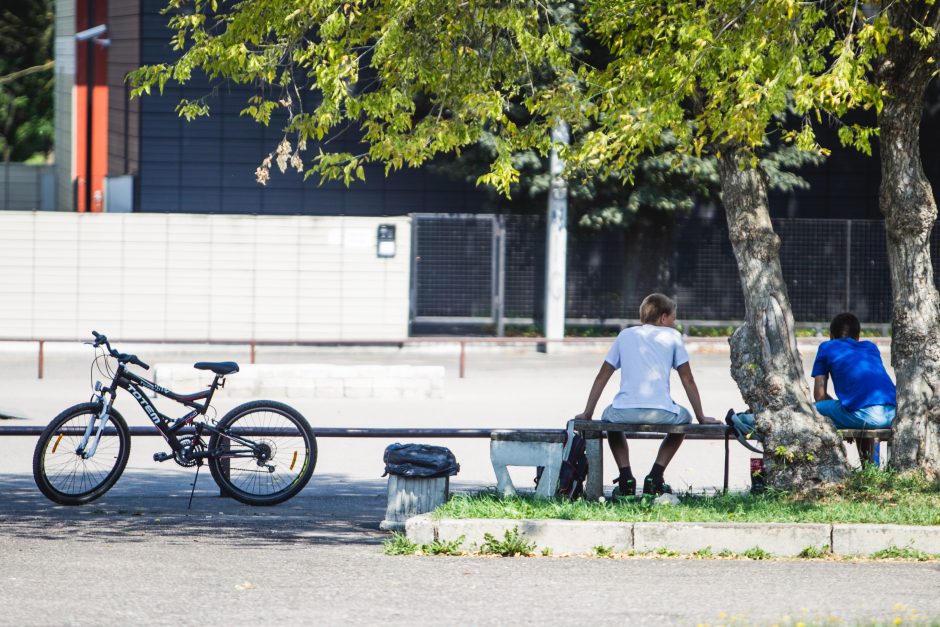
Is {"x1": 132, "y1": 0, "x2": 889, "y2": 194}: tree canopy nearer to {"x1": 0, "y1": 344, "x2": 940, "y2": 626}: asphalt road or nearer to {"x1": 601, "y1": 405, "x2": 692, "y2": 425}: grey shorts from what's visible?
{"x1": 601, "y1": 405, "x2": 692, "y2": 425}: grey shorts

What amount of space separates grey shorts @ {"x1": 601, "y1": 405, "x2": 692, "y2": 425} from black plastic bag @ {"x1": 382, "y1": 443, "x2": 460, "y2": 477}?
1148 millimetres

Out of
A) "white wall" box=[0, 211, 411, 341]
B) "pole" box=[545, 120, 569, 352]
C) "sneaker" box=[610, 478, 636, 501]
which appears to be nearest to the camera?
"sneaker" box=[610, 478, 636, 501]

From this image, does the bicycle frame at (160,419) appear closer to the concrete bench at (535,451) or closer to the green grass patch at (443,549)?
the concrete bench at (535,451)

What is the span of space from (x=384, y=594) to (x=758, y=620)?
1.83m

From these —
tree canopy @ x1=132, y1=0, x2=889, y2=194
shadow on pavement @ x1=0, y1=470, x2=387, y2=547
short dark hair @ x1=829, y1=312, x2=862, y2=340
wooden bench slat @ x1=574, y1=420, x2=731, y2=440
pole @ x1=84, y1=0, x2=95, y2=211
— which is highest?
pole @ x1=84, y1=0, x2=95, y2=211

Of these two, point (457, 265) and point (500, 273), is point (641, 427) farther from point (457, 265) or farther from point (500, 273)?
point (457, 265)

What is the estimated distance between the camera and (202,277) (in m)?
22.4

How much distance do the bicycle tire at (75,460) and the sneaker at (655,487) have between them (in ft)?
12.3

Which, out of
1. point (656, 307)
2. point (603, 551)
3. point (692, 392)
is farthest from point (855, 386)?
point (603, 551)

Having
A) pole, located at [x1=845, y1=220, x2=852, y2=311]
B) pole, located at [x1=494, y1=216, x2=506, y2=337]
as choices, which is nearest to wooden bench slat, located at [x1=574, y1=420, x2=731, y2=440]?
pole, located at [x1=494, y1=216, x2=506, y2=337]

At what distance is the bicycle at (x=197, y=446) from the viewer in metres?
9.22

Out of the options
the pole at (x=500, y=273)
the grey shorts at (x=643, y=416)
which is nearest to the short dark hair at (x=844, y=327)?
the grey shorts at (x=643, y=416)

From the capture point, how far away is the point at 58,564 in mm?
7109

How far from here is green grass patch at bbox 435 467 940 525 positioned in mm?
7664
